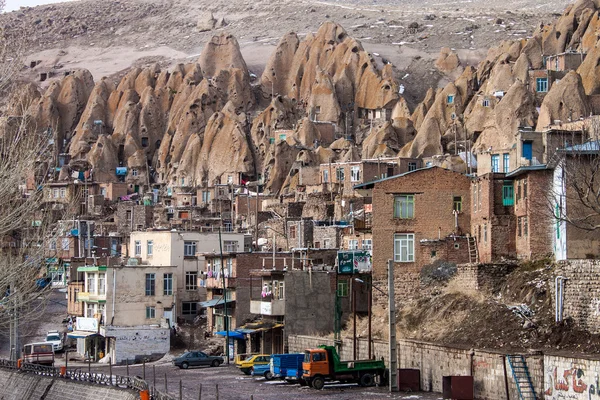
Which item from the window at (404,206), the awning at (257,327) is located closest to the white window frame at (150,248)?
the awning at (257,327)

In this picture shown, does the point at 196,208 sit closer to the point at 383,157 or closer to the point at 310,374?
the point at 383,157

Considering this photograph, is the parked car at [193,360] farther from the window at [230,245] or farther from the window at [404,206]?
the window at [230,245]

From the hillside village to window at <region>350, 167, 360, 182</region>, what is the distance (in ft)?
0.84

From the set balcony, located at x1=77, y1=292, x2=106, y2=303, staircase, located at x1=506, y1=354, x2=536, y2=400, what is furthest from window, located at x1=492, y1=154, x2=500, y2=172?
staircase, located at x1=506, y1=354, x2=536, y2=400

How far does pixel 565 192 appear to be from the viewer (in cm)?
5175

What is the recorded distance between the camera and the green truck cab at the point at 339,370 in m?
50.8

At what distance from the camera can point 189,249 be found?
270ft

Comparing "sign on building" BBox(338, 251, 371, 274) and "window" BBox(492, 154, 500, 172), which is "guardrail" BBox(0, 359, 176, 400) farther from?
"window" BBox(492, 154, 500, 172)

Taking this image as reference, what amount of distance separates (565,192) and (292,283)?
16.7m

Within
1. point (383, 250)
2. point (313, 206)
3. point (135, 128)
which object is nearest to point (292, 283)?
point (383, 250)

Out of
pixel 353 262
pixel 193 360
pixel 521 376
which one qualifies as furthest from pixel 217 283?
pixel 521 376

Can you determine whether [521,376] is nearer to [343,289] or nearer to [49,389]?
[49,389]

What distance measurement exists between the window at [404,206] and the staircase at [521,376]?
1955 cm

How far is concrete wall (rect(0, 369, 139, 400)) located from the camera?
4700 cm
